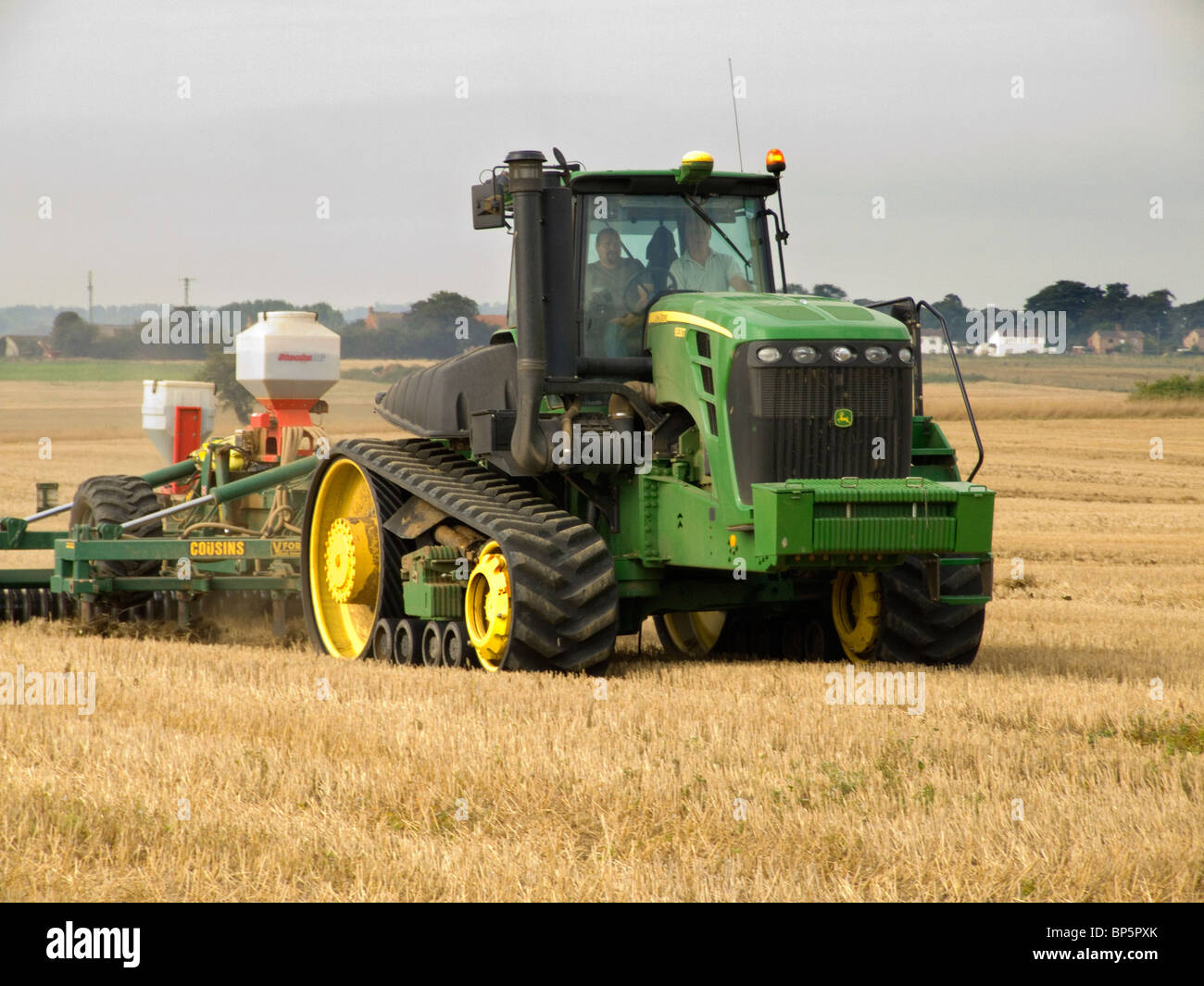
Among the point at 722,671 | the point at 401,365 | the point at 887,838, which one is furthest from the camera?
the point at 401,365

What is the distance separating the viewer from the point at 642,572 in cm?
950

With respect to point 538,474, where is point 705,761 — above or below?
below

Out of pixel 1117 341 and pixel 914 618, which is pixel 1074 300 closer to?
pixel 1117 341

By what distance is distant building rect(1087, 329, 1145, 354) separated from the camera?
5956 cm

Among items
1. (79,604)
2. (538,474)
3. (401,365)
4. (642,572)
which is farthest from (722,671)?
(401,365)

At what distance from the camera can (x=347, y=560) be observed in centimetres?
1082

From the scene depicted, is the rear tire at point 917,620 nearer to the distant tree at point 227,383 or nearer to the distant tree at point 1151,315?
the distant tree at point 227,383

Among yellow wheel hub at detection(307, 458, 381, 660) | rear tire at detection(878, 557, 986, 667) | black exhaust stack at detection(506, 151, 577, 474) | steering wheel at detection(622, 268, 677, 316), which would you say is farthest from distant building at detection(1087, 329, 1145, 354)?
black exhaust stack at detection(506, 151, 577, 474)

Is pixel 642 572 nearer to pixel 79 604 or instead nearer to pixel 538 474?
pixel 538 474

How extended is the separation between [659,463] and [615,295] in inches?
40.7

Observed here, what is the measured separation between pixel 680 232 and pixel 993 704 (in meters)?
3.53

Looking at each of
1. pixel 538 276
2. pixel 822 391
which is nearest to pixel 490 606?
pixel 538 276

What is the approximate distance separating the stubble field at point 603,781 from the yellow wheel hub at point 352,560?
60 centimetres

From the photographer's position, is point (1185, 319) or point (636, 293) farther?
point (1185, 319)
